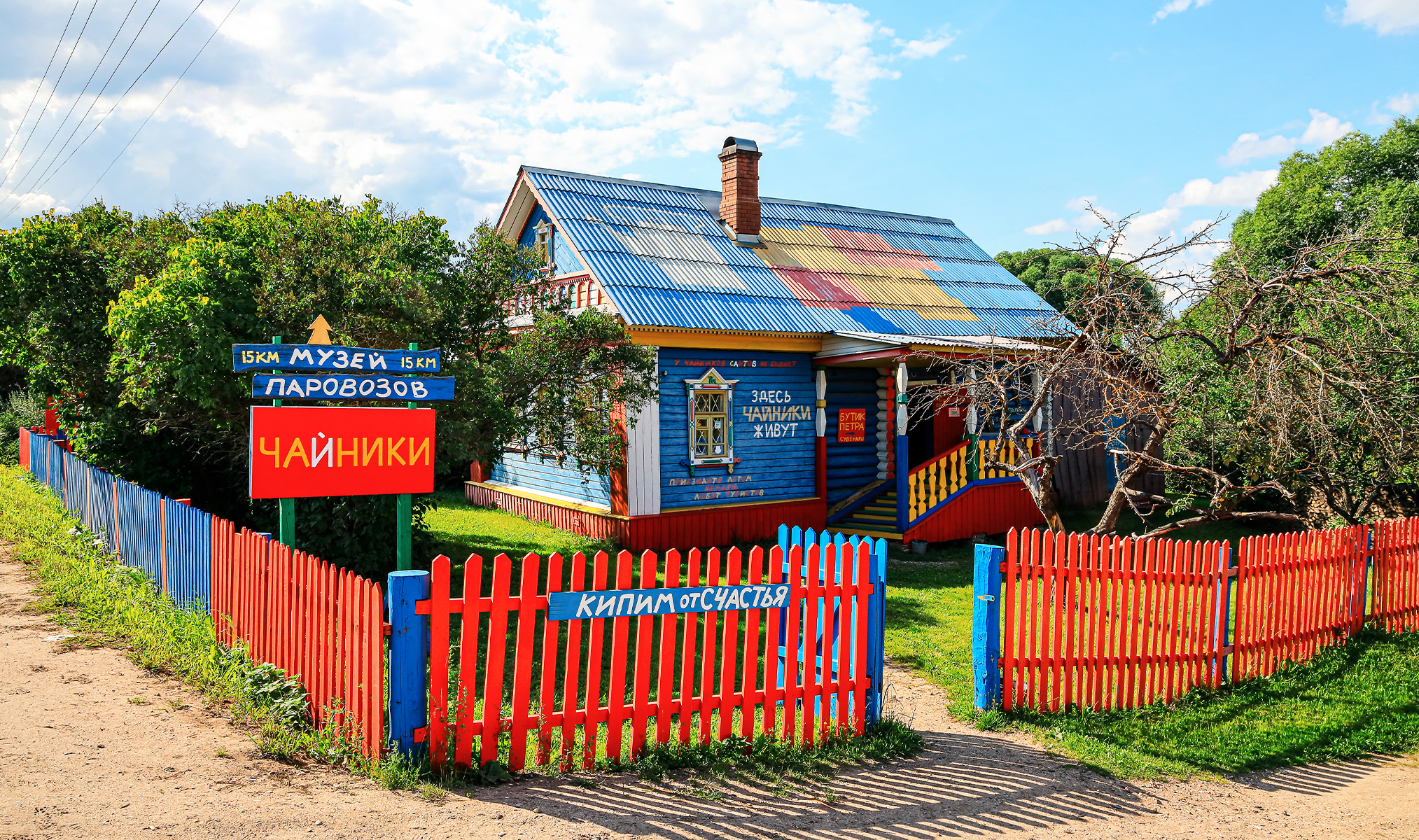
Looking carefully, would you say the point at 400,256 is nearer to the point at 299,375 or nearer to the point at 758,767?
the point at 299,375

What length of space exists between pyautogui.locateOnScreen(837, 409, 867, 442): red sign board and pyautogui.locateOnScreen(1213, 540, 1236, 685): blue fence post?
903 centimetres

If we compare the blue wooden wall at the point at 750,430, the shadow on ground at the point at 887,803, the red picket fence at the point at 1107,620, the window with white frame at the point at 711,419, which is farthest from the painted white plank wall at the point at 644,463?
the shadow on ground at the point at 887,803

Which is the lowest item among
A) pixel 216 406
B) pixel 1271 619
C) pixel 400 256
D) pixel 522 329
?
pixel 1271 619

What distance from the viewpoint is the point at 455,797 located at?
4.96 metres

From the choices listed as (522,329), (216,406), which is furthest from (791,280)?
(216,406)

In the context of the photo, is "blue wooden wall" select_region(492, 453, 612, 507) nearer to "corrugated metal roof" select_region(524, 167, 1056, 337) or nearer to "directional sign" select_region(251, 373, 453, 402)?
"corrugated metal roof" select_region(524, 167, 1056, 337)

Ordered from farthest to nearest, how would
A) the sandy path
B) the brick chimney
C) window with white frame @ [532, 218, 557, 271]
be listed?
the brick chimney → window with white frame @ [532, 218, 557, 271] → the sandy path

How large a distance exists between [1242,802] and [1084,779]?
946 mm

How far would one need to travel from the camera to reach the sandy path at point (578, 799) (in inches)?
183

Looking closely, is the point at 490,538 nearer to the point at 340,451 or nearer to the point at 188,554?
the point at 188,554

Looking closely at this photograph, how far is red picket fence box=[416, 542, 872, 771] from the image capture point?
517cm

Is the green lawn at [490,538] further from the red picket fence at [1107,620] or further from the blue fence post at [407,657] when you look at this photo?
the red picket fence at [1107,620]

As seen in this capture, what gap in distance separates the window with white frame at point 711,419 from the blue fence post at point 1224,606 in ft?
27.1

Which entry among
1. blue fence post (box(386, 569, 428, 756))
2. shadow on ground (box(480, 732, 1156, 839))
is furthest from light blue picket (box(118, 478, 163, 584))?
shadow on ground (box(480, 732, 1156, 839))
